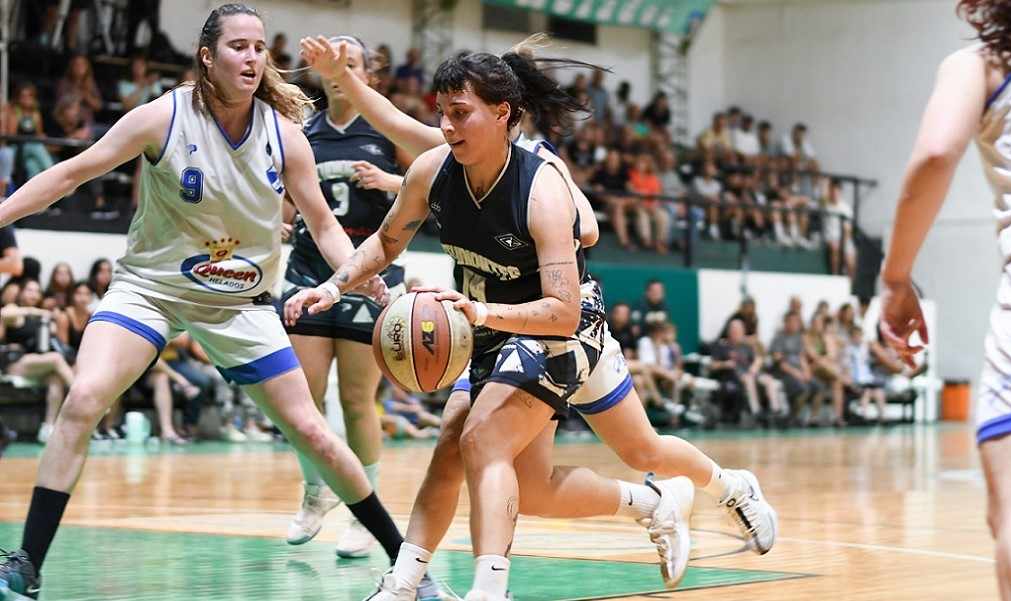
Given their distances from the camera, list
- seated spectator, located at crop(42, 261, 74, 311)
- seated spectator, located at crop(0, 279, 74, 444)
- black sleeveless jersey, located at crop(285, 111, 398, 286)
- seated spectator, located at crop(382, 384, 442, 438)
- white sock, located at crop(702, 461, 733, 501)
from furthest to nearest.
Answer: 1. seated spectator, located at crop(382, 384, 442, 438)
2. seated spectator, located at crop(42, 261, 74, 311)
3. seated spectator, located at crop(0, 279, 74, 444)
4. black sleeveless jersey, located at crop(285, 111, 398, 286)
5. white sock, located at crop(702, 461, 733, 501)

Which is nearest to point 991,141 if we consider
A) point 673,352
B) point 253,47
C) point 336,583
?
point 253,47

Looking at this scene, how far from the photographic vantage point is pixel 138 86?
49.4 feet

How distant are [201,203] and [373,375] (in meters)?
1.54

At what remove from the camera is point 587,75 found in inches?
905

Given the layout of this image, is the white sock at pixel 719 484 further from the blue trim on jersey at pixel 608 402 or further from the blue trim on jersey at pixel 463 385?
the blue trim on jersey at pixel 463 385

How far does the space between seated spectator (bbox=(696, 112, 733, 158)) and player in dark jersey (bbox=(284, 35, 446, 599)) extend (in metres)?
16.4

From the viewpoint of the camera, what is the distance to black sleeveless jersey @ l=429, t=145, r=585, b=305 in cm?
419

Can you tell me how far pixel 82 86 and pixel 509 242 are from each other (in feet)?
37.5

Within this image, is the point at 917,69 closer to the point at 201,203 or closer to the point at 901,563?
the point at 901,563

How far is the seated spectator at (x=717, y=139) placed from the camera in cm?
2233

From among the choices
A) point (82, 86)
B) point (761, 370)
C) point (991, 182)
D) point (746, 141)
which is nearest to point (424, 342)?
point (991, 182)

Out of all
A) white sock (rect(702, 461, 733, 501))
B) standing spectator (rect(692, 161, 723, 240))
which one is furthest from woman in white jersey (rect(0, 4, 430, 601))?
standing spectator (rect(692, 161, 723, 240))

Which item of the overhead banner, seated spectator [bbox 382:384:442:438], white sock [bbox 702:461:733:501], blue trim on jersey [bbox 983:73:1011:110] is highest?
the overhead banner

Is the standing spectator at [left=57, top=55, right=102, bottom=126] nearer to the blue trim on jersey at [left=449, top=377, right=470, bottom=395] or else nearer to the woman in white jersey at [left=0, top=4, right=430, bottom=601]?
the woman in white jersey at [left=0, top=4, right=430, bottom=601]
